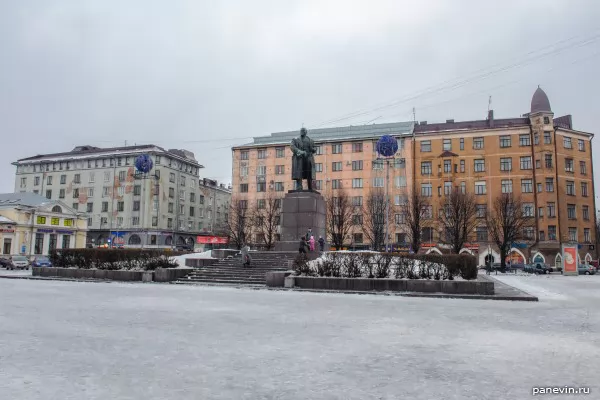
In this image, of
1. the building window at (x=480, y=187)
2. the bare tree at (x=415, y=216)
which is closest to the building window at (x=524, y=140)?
the building window at (x=480, y=187)

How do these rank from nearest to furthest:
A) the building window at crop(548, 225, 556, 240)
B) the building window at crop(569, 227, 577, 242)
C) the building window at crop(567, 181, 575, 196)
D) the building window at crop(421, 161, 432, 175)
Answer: the building window at crop(548, 225, 556, 240)
the building window at crop(569, 227, 577, 242)
the building window at crop(567, 181, 575, 196)
the building window at crop(421, 161, 432, 175)

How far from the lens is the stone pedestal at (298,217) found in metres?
28.6

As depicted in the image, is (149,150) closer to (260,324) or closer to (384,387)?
(260,324)

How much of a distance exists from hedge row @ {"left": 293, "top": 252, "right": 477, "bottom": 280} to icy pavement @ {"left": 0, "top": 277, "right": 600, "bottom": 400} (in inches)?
235

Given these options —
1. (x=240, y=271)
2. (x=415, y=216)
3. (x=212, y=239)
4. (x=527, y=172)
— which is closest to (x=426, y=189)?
(x=527, y=172)

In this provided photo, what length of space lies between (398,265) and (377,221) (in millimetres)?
37092

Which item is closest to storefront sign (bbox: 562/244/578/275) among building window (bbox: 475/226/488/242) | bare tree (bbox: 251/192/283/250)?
building window (bbox: 475/226/488/242)

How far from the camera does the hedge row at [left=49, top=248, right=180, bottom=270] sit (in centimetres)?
2650

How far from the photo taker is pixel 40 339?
28.1ft

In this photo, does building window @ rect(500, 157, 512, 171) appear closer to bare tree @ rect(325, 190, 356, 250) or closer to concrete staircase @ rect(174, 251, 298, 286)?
bare tree @ rect(325, 190, 356, 250)

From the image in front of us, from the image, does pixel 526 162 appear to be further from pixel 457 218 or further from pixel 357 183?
pixel 357 183

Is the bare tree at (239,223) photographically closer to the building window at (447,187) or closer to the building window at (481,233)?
the building window at (447,187)

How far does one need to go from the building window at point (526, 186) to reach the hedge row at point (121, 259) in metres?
49.2

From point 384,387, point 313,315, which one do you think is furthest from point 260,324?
point 384,387
